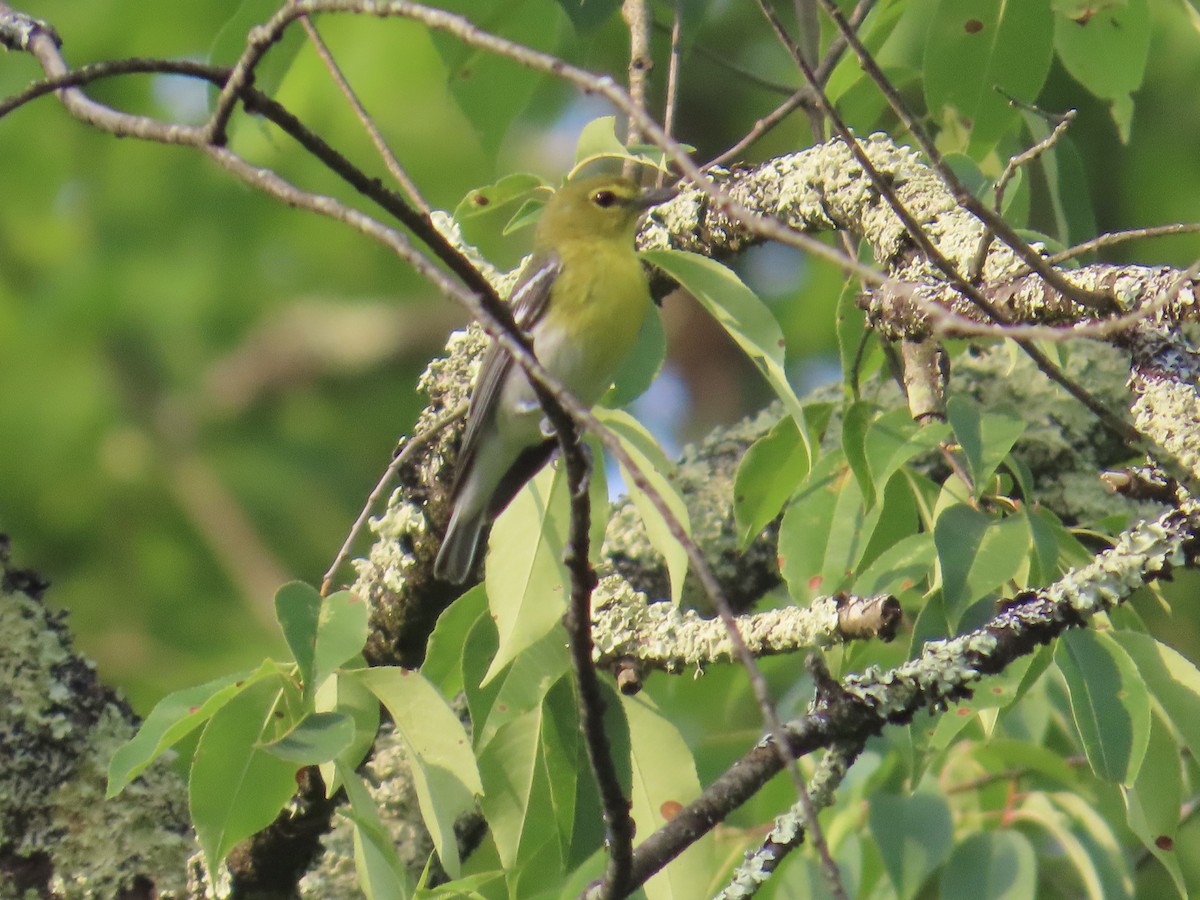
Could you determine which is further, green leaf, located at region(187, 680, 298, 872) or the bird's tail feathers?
the bird's tail feathers

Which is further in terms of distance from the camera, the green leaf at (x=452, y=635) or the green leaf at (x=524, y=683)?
the green leaf at (x=452, y=635)

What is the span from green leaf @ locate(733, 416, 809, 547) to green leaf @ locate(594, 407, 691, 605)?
0.53 m

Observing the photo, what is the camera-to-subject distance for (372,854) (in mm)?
2033

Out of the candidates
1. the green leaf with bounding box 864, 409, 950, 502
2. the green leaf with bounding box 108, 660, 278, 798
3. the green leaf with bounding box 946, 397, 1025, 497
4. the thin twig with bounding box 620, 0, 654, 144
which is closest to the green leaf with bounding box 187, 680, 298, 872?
the green leaf with bounding box 108, 660, 278, 798

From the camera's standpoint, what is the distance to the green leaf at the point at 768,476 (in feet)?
8.69

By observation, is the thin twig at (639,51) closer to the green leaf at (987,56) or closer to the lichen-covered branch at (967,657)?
the green leaf at (987,56)

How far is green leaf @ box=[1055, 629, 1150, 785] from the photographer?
2084mm

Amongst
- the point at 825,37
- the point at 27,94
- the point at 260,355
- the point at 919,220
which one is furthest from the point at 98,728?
the point at 260,355

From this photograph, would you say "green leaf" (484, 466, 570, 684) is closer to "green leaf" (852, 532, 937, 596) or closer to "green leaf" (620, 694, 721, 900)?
"green leaf" (620, 694, 721, 900)

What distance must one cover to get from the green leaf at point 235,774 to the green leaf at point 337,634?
15 centimetres

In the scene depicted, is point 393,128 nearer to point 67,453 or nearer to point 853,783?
point 67,453

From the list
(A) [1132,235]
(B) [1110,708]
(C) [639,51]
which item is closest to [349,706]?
(B) [1110,708]

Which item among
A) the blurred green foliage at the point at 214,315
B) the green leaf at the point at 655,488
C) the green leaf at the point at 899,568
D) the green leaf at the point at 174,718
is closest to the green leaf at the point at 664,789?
the green leaf at the point at 655,488

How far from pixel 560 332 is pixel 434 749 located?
162 centimetres
